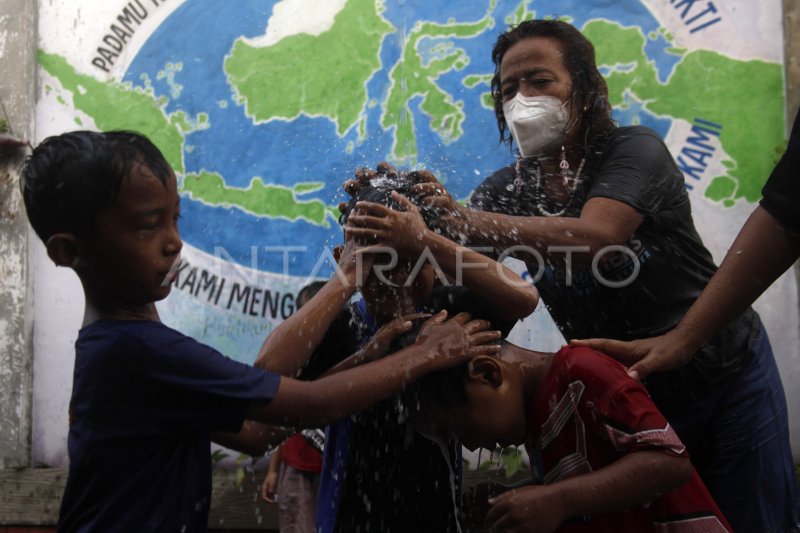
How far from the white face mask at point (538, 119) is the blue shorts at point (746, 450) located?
86 centimetres

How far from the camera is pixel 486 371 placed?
179 centimetres

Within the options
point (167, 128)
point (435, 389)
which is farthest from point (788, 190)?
point (167, 128)

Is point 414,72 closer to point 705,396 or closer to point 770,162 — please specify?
point 770,162

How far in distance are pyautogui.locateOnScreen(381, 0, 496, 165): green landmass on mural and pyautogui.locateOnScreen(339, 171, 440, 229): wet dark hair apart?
229 centimetres

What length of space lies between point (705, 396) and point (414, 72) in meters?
2.76

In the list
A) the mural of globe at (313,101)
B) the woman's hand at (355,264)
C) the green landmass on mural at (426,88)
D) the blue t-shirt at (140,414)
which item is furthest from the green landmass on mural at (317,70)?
the blue t-shirt at (140,414)

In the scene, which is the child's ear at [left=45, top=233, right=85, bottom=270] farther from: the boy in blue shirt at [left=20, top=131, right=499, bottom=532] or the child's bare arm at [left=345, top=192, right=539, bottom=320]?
the child's bare arm at [left=345, top=192, right=539, bottom=320]

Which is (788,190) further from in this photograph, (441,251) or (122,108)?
(122,108)

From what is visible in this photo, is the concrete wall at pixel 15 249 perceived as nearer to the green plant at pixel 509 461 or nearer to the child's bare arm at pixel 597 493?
the green plant at pixel 509 461

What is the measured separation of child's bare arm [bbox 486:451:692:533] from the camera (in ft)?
5.02

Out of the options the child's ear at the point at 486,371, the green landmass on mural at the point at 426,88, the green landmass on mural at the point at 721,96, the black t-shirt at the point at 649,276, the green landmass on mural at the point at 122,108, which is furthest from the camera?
the green landmass on mural at the point at 122,108

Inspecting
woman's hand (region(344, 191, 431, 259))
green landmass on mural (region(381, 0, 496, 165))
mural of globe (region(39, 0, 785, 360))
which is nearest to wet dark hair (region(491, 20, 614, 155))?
woman's hand (region(344, 191, 431, 259))

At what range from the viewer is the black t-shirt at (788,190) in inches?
77.8

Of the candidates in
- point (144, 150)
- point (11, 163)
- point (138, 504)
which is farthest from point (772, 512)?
point (11, 163)
